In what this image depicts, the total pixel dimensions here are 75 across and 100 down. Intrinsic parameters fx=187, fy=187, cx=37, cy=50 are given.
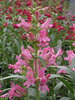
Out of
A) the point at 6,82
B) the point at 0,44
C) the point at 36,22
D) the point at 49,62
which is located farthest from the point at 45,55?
the point at 0,44

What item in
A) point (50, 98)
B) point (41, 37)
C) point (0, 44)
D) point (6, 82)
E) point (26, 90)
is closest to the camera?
point (41, 37)

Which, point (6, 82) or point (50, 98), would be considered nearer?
point (50, 98)

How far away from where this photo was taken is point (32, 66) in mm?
1143

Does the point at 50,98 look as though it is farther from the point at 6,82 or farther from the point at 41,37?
the point at 6,82

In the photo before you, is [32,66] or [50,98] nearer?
[32,66]

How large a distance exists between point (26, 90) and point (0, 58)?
1565 millimetres

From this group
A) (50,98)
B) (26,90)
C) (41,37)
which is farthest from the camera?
(50,98)

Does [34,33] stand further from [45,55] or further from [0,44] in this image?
[0,44]

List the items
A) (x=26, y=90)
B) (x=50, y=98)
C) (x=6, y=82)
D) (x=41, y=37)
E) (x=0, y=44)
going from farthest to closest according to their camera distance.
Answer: (x=0, y=44) < (x=6, y=82) < (x=50, y=98) < (x=26, y=90) < (x=41, y=37)

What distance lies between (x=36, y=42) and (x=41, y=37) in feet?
0.14

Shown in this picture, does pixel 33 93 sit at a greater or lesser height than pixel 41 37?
lesser

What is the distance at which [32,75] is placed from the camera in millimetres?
1110

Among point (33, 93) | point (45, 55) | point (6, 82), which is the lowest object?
point (6, 82)

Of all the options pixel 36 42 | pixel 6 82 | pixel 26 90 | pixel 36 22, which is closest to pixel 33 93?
pixel 26 90
